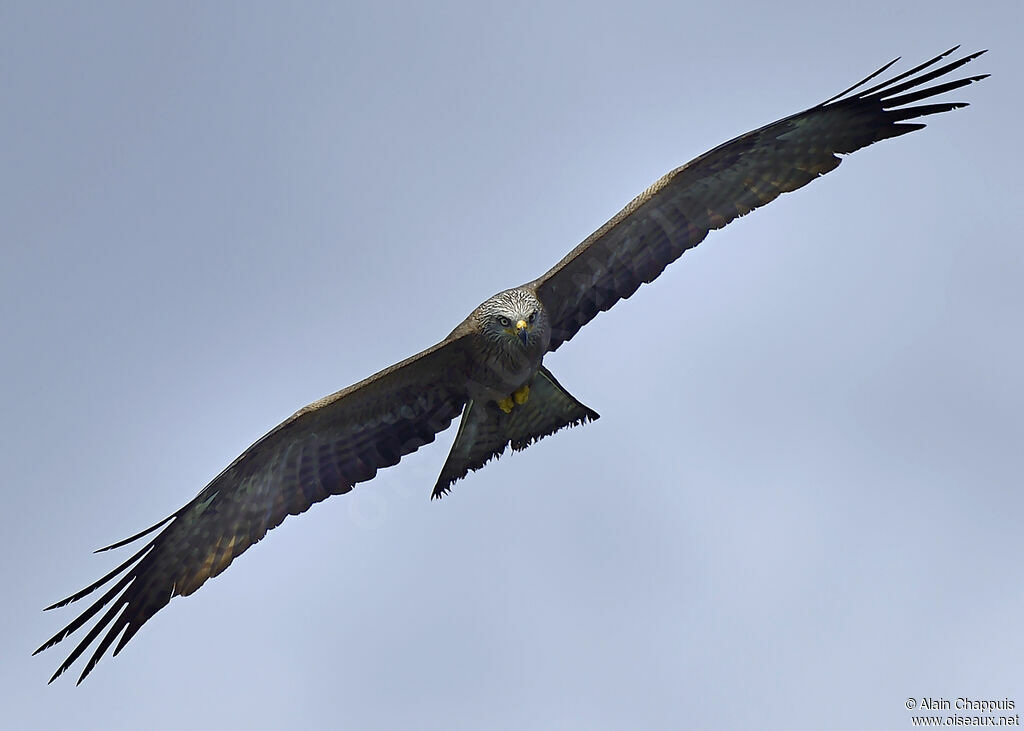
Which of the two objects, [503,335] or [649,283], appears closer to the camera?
[503,335]

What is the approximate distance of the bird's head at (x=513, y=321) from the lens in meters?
12.3

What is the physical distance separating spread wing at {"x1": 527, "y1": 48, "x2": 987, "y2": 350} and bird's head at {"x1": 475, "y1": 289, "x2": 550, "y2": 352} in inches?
20.3

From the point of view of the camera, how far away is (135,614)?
12805mm

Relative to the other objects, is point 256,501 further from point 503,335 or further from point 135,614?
point 503,335

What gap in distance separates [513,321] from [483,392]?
0.92m

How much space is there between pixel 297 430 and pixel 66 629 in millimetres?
2716

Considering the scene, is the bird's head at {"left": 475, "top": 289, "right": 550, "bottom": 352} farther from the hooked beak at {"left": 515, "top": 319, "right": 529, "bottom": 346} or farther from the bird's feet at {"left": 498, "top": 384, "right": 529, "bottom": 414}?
the bird's feet at {"left": 498, "top": 384, "right": 529, "bottom": 414}

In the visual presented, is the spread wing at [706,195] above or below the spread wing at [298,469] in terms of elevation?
above

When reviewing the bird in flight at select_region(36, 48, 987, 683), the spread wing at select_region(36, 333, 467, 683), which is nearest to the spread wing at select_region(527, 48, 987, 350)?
the bird in flight at select_region(36, 48, 987, 683)

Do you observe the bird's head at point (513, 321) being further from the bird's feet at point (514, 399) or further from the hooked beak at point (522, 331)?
the bird's feet at point (514, 399)

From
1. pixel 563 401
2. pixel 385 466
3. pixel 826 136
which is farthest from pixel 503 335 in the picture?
pixel 826 136

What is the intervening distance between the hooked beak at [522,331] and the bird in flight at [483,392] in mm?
409

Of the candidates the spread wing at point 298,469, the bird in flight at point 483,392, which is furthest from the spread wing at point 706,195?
the spread wing at point 298,469

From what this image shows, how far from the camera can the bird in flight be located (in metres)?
12.8
